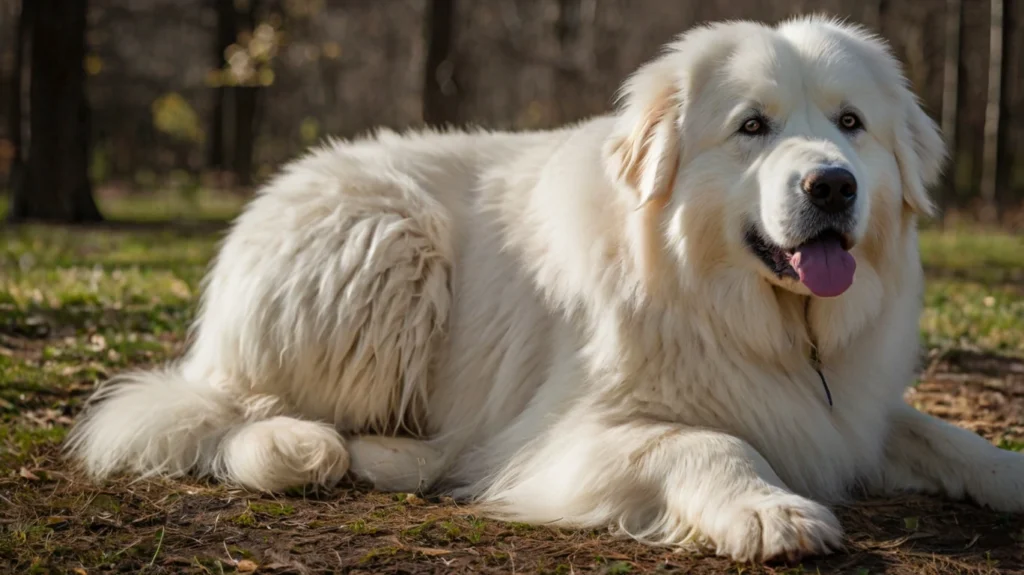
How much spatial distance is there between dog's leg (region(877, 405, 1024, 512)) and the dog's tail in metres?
2.45

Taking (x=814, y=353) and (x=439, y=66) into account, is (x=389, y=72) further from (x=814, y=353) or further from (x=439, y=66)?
(x=814, y=353)

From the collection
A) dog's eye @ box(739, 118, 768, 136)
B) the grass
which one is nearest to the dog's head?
dog's eye @ box(739, 118, 768, 136)

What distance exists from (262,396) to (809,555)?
7.23 ft

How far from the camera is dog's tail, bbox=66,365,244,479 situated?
3703 millimetres

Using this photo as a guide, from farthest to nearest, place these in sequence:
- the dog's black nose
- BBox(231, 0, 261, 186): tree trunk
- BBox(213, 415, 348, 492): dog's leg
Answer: BBox(231, 0, 261, 186): tree trunk, BBox(213, 415, 348, 492): dog's leg, the dog's black nose

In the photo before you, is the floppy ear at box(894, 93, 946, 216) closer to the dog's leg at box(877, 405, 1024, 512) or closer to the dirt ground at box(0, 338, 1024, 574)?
the dog's leg at box(877, 405, 1024, 512)

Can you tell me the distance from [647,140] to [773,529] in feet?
4.39

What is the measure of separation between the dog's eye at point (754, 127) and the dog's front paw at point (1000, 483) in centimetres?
137

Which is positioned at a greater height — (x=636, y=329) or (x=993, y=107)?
(x=993, y=107)

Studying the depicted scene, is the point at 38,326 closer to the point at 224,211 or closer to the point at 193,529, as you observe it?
the point at 193,529

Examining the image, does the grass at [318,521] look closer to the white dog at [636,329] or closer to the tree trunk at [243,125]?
the white dog at [636,329]

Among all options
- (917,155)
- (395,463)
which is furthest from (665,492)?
(917,155)

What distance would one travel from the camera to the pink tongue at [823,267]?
3107 millimetres

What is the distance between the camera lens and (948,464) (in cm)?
355
